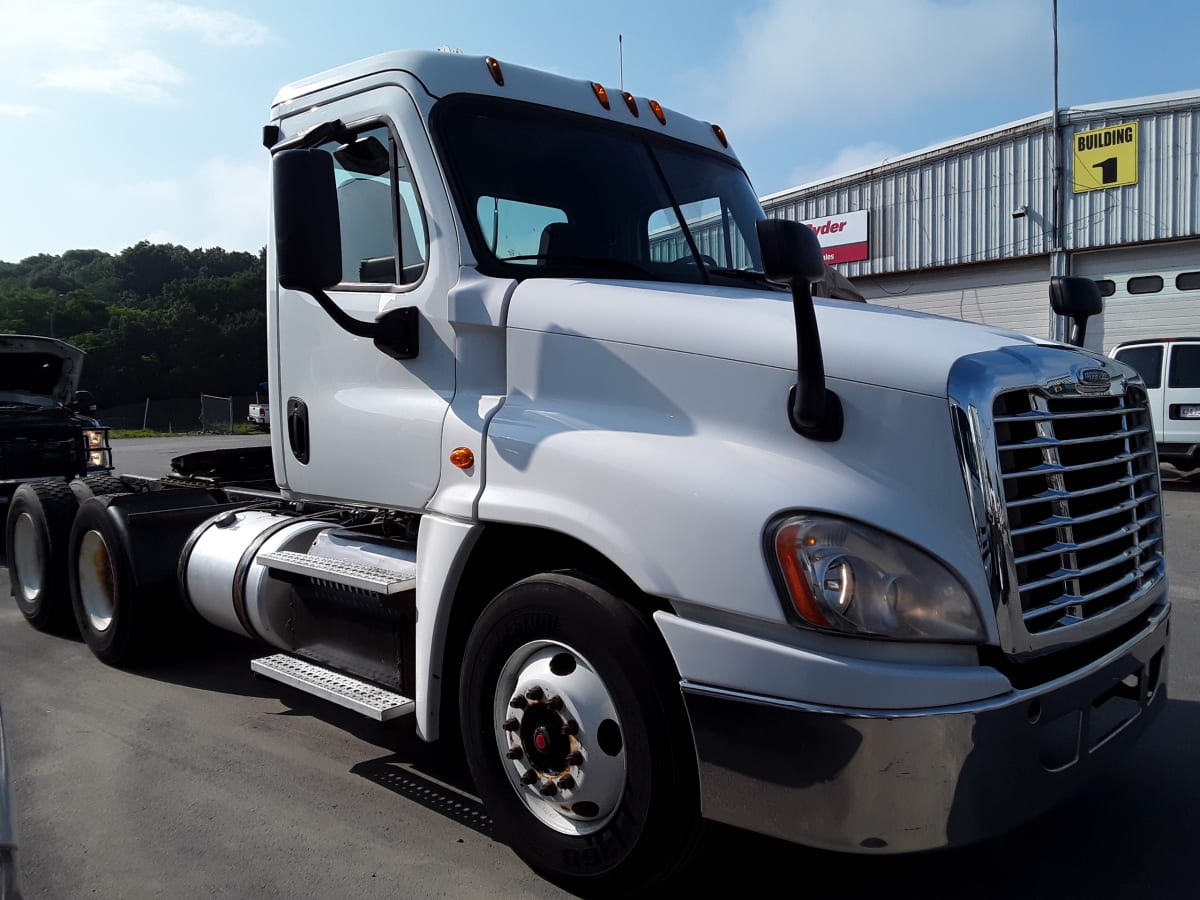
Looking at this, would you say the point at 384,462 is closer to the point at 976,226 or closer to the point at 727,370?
the point at 727,370

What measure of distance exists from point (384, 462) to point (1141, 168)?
66.1 feet

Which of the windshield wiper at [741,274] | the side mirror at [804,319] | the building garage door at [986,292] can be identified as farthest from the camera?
the building garage door at [986,292]

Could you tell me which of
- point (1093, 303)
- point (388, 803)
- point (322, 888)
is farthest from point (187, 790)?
point (1093, 303)

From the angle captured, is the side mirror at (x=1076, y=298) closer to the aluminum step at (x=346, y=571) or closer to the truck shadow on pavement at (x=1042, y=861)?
the truck shadow on pavement at (x=1042, y=861)

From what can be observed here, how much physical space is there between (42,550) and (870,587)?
233 inches

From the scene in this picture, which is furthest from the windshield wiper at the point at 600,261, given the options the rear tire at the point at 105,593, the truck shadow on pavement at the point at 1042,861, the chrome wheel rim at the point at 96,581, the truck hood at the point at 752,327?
the chrome wheel rim at the point at 96,581

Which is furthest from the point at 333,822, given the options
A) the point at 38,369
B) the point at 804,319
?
the point at 38,369

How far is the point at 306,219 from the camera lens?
332 cm

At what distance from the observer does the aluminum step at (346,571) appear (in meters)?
3.57

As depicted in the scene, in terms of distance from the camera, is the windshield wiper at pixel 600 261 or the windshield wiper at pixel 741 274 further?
the windshield wiper at pixel 741 274

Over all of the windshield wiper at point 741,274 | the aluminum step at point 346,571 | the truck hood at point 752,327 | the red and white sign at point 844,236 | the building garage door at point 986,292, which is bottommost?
the aluminum step at point 346,571

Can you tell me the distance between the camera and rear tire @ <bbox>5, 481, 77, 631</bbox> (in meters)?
6.45

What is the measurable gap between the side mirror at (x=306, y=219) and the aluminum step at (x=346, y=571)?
1075mm

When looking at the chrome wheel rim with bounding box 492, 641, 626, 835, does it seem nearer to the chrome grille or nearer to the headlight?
the headlight
